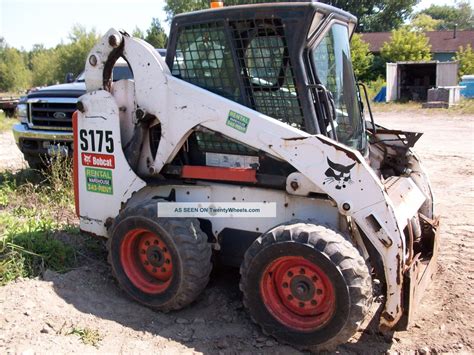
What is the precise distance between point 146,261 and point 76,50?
47.5 meters

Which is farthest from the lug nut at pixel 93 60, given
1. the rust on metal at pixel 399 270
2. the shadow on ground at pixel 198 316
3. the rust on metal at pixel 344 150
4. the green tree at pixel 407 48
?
the green tree at pixel 407 48

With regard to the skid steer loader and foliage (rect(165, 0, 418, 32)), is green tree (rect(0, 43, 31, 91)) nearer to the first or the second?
foliage (rect(165, 0, 418, 32))

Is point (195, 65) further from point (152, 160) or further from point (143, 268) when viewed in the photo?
point (143, 268)

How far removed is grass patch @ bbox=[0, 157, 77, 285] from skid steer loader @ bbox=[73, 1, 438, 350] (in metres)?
0.48

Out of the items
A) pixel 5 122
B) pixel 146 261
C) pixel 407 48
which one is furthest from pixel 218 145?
pixel 407 48

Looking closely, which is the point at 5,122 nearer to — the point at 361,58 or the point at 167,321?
the point at 167,321

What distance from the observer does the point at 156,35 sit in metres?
49.8

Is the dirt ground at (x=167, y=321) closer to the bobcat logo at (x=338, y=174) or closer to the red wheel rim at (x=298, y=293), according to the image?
the red wheel rim at (x=298, y=293)

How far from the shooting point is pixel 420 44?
123 ft

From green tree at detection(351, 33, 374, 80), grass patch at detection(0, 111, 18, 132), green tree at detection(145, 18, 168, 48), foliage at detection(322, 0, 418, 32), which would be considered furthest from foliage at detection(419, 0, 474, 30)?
grass patch at detection(0, 111, 18, 132)

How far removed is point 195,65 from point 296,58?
895mm

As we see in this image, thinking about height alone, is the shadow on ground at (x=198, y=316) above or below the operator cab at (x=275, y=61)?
below

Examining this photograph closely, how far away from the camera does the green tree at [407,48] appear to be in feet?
123

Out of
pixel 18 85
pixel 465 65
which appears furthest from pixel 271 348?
pixel 18 85
